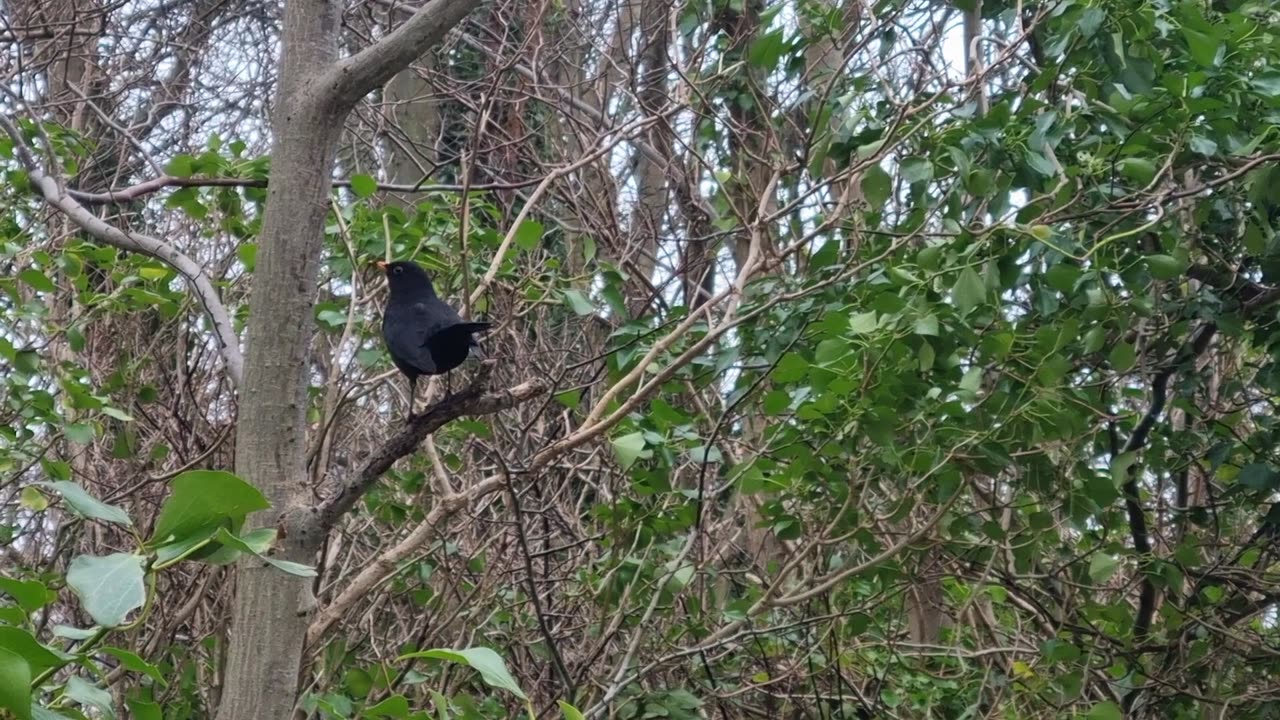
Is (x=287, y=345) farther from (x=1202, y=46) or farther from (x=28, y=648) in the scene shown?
(x=1202, y=46)

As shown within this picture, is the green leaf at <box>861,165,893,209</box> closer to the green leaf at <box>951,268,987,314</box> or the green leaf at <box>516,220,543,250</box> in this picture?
the green leaf at <box>951,268,987,314</box>

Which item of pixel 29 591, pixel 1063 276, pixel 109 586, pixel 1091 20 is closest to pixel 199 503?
pixel 109 586

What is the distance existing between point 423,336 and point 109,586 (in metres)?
1.94

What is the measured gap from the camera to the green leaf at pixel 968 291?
2.37 metres

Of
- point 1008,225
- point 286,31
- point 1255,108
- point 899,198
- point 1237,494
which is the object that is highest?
point 899,198

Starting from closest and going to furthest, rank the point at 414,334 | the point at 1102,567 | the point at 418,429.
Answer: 1. the point at 418,429
2. the point at 414,334
3. the point at 1102,567

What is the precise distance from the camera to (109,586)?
869 mm

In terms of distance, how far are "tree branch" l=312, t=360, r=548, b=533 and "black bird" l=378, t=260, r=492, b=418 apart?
13.0 inches

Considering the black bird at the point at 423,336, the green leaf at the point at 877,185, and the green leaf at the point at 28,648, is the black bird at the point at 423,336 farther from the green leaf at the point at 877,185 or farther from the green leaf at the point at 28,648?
the green leaf at the point at 28,648

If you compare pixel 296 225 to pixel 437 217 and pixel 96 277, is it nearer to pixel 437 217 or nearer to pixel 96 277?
pixel 437 217

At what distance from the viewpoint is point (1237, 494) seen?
11.6 feet

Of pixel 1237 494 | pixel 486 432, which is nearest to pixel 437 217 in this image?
pixel 486 432

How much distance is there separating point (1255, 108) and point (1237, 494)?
1.26 metres

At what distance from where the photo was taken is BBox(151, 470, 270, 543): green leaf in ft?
3.00
